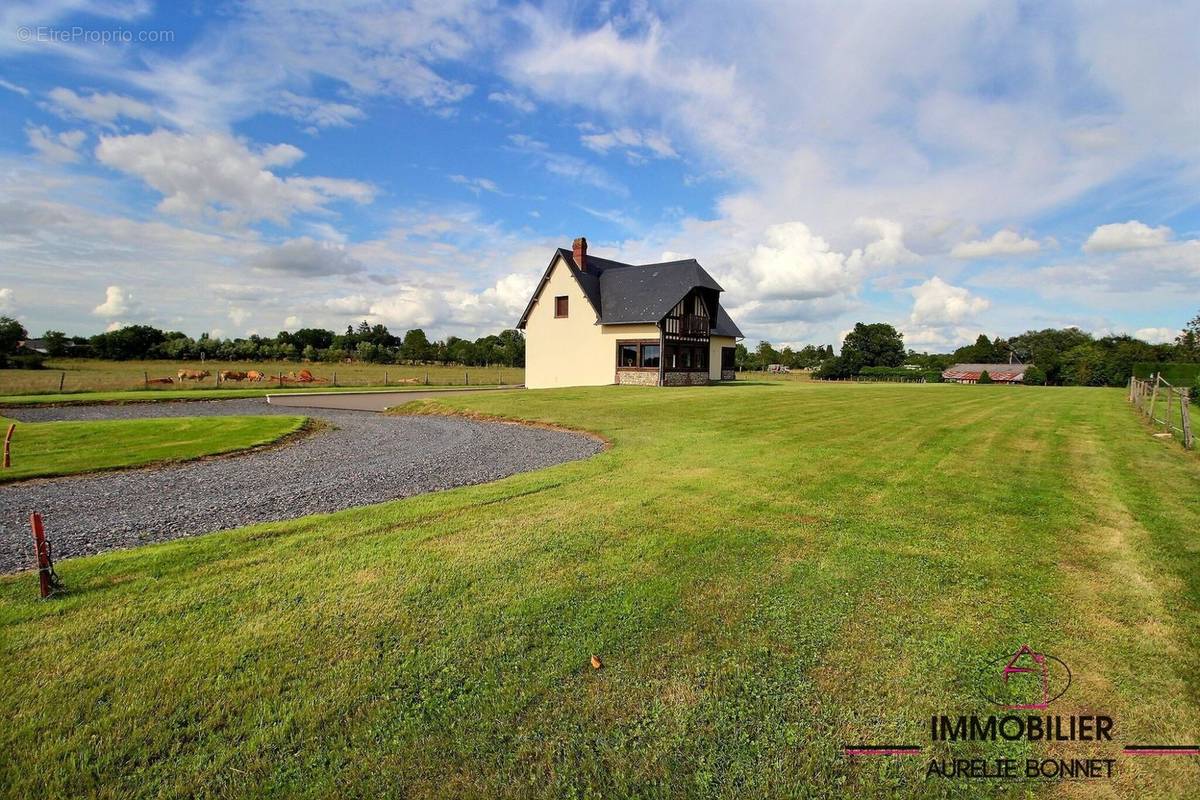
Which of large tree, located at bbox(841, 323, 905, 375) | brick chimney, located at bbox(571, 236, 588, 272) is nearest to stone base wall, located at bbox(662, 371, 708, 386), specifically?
brick chimney, located at bbox(571, 236, 588, 272)

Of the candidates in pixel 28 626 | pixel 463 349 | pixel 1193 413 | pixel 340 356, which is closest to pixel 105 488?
pixel 28 626

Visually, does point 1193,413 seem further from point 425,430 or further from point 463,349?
point 463,349

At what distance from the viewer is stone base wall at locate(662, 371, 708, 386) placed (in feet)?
102

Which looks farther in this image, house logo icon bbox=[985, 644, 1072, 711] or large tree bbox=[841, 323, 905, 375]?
large tree bbox=[841, 323, 905, 375]

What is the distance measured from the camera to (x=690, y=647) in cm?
365

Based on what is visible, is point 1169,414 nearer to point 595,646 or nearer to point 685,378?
point 595,646

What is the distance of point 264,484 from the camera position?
8609 mm

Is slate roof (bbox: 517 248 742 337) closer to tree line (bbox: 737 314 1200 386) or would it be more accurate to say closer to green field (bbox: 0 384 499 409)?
green field (bbox: 0 384 499 409)

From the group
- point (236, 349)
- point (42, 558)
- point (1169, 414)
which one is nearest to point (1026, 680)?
point (42, 558)

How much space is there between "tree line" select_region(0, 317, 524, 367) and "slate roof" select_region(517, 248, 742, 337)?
159 ft

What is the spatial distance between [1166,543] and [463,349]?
3825 inches

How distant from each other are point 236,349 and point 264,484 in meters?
80.6

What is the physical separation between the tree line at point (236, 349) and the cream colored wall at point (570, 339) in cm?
4464

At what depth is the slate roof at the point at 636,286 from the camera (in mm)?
31250
